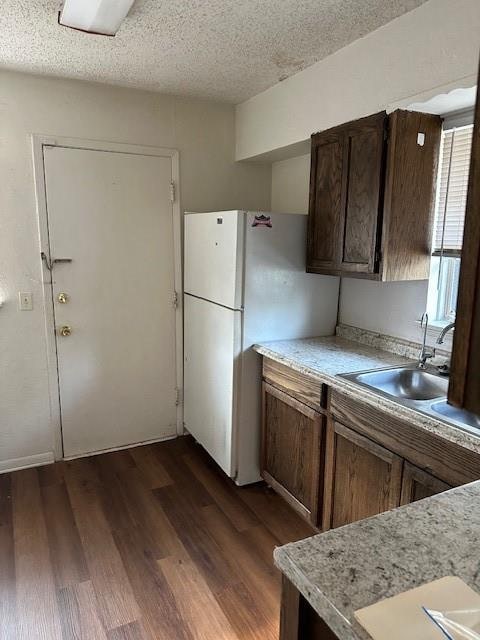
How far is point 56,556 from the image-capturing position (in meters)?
2.15

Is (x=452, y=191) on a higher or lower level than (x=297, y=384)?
higher

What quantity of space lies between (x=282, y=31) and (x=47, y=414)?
2.62m

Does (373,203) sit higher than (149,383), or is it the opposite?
(373,203)

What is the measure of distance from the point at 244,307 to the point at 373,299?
2.42 ft

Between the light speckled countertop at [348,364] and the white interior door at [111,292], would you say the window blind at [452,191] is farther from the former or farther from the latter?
the white interior door at [111,292]

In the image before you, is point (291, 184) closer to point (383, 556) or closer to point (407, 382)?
point (407, 382)

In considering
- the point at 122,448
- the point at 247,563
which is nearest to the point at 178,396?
the point at 122,448

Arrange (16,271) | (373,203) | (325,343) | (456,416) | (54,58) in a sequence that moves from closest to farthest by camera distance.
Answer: (456,416), (373,203), (54,58), (325,343), (16,271)

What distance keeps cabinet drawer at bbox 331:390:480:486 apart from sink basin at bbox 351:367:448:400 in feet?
0.63

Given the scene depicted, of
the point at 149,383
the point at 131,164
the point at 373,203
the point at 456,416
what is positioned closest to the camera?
the point at 456,416

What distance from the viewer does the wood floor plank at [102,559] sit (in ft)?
6.02

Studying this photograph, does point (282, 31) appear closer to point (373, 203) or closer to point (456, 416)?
point (373, 203)

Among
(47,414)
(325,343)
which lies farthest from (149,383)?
(325,343)

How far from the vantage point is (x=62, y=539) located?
2.27m
